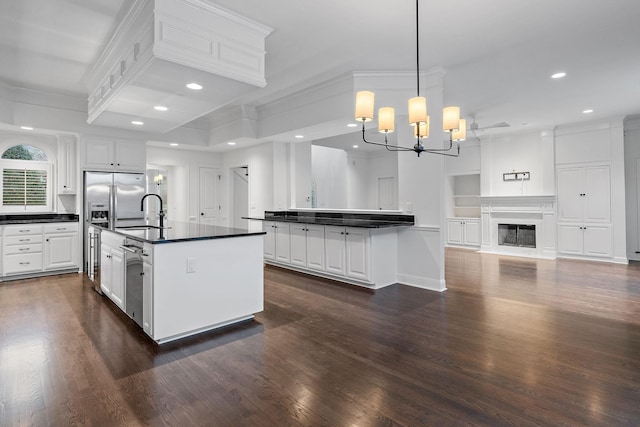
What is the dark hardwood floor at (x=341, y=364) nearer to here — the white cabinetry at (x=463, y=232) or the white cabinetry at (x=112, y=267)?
the white cabinetry at (x=112, y=267)

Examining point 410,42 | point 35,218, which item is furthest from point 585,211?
point 35,218

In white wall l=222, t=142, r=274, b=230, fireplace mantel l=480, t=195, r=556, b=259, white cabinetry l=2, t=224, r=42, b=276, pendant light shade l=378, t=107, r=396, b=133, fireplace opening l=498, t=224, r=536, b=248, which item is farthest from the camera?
fireplace opening l=498, t=224, r=536, b=248

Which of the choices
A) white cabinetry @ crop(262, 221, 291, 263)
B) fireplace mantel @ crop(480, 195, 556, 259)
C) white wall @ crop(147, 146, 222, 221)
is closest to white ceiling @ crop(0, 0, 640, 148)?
white cabinetry @ crop(262, 221, 291, 263)

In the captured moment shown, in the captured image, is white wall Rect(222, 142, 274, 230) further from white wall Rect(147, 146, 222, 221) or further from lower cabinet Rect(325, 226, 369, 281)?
lower cabinet Rect(325, 226, 369, 281)

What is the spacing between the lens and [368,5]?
299 centimetres

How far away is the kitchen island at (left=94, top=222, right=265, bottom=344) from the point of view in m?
2.83

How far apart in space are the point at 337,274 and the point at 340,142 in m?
4.22

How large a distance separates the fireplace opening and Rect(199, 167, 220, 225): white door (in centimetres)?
648

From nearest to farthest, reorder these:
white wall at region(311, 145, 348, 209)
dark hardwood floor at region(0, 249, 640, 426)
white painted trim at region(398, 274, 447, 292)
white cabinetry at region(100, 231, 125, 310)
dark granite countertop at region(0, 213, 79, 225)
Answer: dark hardwood floor at region(0, 249, 640, 426) < white cabinetry at region(100, 231, 125, 310) < white painted trim at region(398, 274, 447, 292) < dark granite countertop at region(0, 213, 79, 225) < white wall at region(311, 145, 348, 209)

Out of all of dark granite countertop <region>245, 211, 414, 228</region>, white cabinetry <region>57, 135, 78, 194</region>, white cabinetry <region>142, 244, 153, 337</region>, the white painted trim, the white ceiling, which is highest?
the white ceiling

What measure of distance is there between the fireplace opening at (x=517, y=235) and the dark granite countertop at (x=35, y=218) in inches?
331

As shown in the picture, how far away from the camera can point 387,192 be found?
9750mm

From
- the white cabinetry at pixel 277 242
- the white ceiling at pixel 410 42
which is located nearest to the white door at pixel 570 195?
the white ceiling at pixel 410 42

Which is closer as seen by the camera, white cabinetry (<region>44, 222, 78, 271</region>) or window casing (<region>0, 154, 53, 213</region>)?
white cabinetry (<region>44, 222, 78, 271</region>)
